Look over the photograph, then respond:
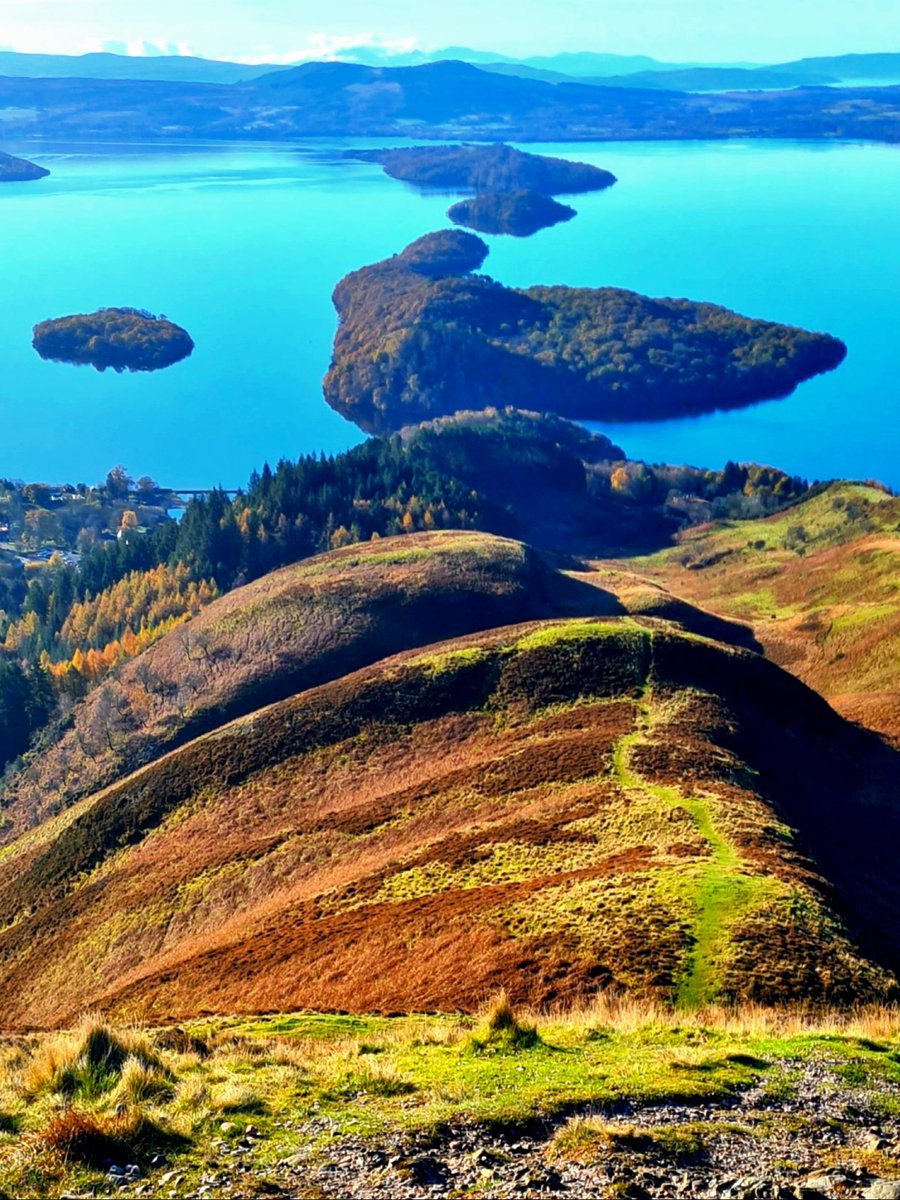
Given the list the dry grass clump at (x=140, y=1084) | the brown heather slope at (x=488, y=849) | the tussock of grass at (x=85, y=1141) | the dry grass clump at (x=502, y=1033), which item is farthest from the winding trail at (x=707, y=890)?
the tussock of grass at (x=85, y=1141)

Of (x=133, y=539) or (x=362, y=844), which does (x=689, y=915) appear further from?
(x=133, y=539)

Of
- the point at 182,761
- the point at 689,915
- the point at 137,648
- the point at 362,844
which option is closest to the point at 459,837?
the point at 362,844

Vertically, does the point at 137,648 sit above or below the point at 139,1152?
below

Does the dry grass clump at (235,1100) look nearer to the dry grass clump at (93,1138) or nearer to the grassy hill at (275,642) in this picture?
the dry grass clump at (93,1138)

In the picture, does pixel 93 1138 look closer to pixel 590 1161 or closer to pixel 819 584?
pixel 590 1161

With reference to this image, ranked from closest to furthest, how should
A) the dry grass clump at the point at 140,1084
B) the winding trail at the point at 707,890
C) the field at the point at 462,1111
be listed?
the field at the point at 462,1111 → the dry grass clump at the point at 140,1084 → the winding trail at the point at 707,890
